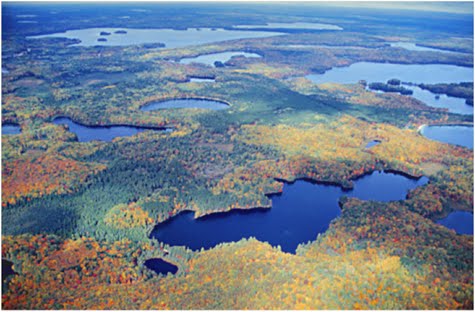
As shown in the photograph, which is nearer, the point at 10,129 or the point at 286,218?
the point at 286,218

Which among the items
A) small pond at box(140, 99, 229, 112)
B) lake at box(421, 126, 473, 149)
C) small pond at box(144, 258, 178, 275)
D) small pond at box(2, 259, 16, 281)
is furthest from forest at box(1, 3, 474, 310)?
small pond at box(140, 99, 229, 112)

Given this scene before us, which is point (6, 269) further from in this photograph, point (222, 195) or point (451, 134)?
point (451, 134)

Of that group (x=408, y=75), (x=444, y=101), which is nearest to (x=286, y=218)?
(x=444, y=101)

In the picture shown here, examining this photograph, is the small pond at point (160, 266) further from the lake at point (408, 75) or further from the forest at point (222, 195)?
the lake at point (408, 75)

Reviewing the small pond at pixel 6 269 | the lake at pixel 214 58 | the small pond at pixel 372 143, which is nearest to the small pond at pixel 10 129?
the small pond at pixel 6 269

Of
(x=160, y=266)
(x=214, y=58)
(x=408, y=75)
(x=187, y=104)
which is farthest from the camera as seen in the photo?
(x=214, y=58)

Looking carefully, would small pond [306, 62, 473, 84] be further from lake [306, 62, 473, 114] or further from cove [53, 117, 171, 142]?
cove [53, 117, 171, 142]

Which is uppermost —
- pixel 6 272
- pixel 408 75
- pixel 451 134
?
pixel 408 75
